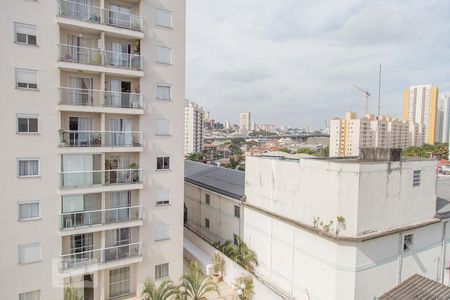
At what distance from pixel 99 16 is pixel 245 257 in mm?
18313

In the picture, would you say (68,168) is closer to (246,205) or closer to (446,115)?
(246,205)

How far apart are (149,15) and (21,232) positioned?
14495 mm

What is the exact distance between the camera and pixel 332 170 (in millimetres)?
15164

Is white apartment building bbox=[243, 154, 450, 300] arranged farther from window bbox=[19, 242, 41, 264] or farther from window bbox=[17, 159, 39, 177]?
window bbox=[17, 159, 39, 177]

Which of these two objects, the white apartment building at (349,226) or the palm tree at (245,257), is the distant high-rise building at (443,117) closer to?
the white apartment building at (349,226)

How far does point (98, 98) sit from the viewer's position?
1773cm

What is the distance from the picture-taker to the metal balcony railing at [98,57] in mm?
16609

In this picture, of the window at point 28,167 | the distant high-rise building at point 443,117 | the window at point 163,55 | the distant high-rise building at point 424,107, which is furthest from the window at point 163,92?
the distant high-rise building at point 443,117

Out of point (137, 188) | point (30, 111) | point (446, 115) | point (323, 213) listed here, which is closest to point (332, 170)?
point (323, 213)

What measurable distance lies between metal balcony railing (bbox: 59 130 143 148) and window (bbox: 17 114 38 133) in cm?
129

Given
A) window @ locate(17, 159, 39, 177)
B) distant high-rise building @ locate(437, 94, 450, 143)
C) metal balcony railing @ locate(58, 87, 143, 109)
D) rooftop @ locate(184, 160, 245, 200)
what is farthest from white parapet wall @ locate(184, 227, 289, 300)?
distant high-rise building @ locate(437, 94, 450, 143)

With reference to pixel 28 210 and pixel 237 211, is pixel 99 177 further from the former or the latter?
pixel 237 211

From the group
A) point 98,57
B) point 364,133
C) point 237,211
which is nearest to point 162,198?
point 237,211

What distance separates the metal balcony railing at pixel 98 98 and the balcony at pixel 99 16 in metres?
3.92
